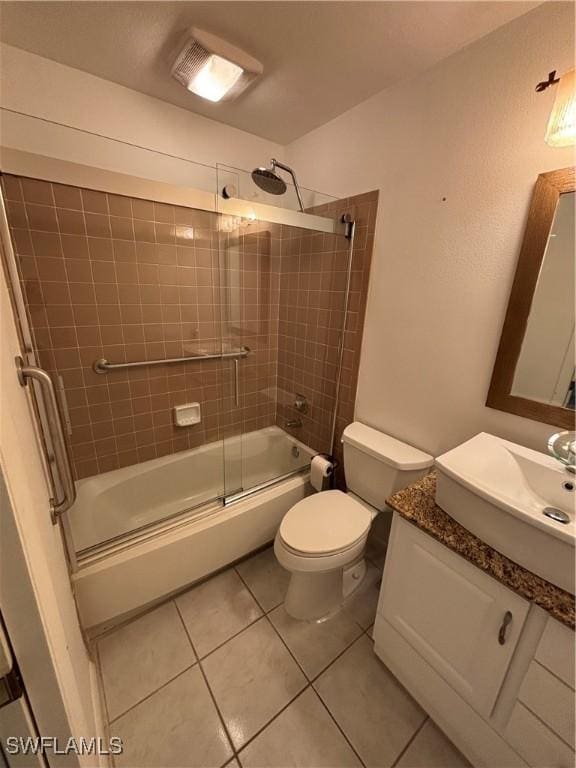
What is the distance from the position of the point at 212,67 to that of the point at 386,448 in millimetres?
1832

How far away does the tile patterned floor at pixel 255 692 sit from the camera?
1.00 metres

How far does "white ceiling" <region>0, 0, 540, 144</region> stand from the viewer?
99cm

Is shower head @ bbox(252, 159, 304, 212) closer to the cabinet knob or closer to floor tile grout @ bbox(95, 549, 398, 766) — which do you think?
the cabinet knob

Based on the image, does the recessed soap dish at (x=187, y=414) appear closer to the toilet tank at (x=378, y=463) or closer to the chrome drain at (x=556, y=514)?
the toilet tank at (x=378, y=463)

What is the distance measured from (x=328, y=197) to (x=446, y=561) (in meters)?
1.81


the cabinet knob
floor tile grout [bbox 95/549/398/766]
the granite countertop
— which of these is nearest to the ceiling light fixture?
the granite countertop

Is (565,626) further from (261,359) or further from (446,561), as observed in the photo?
(261,359)

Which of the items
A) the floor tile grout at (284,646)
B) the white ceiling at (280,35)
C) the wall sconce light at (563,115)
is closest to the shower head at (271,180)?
the white ceiling at (280,35)

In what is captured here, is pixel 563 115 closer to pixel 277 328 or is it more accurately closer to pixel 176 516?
pixel 277 328

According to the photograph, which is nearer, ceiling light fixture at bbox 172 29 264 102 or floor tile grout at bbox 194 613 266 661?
ceiling light fixture at bbox 172 29 264 102

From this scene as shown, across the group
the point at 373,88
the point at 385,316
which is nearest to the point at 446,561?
the point at 385,316

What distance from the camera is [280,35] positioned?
1.09m

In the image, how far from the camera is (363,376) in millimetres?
1673

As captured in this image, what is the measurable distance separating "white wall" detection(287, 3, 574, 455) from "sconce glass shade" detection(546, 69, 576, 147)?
10cm
